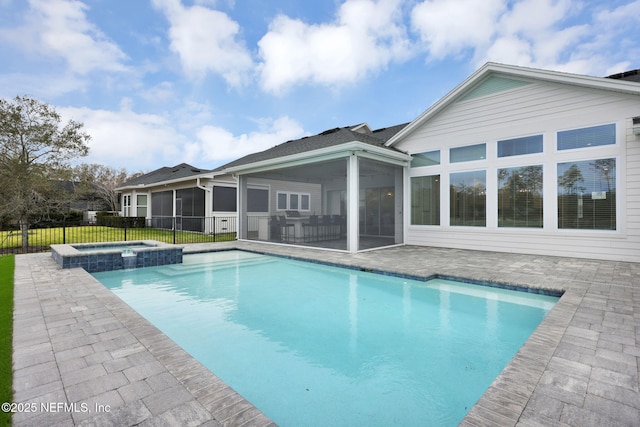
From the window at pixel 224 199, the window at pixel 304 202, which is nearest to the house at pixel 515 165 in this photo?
the window at pixel 224 199

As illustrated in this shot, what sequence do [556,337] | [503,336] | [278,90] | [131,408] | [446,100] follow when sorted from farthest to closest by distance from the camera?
1. [278,90]
2. [446,100]
3. [503,336]
4. [556,337]
5. [131,408]

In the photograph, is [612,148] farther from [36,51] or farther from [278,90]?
[36,51]

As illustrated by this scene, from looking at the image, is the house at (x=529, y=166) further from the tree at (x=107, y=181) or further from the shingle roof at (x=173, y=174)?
the tree at (x=107, y=181)

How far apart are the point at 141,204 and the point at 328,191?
1305 centimetres

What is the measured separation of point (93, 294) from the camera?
177 inches

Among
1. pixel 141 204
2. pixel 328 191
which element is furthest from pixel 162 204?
pixel 328 191

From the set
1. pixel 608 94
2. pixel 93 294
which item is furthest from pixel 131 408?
pixel 608 94

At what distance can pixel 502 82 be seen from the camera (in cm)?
833

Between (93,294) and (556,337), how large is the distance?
19.0 ft

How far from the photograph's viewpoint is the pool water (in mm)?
2324

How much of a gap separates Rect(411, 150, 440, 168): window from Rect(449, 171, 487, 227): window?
74 centimetres

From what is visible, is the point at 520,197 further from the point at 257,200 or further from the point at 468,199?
the point at 257,200

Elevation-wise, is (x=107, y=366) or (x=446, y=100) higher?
(x=446, y=100)

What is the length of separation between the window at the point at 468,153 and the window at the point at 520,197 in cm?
72
